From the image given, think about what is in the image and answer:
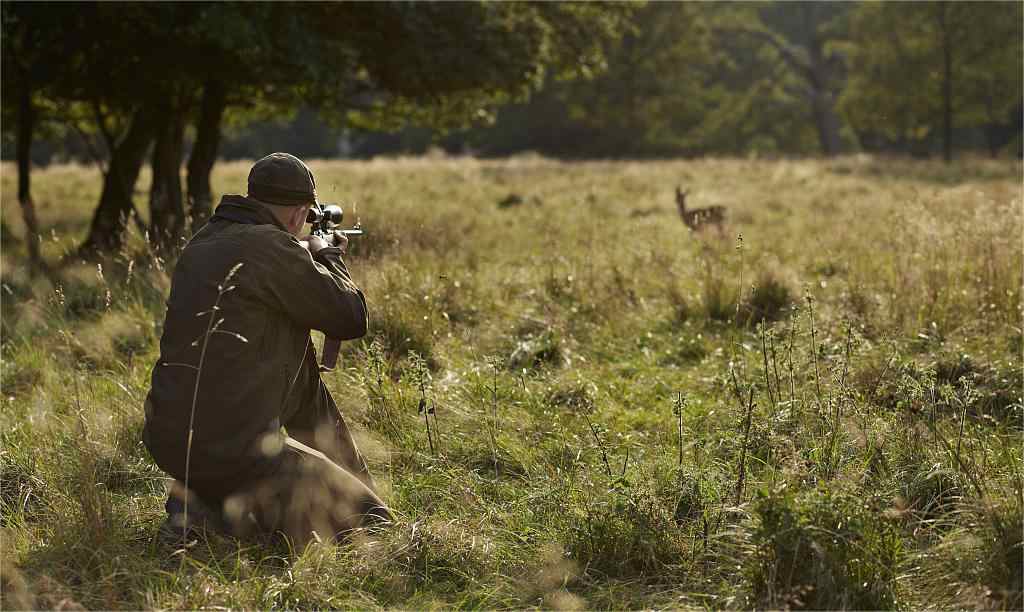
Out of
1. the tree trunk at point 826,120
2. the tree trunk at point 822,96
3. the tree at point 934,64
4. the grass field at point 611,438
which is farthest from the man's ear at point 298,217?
the tree trunk at point 822,96

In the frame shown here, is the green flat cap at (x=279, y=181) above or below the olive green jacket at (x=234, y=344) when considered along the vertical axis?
above

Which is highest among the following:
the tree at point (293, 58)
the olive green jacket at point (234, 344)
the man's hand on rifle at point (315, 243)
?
the tree at point (293, 58)

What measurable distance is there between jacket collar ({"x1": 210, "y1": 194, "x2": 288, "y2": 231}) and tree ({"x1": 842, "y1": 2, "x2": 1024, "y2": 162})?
3305cm

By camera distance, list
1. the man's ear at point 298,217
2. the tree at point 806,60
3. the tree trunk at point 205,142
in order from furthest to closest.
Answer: the tree at point 806,60
the tree trunk at point 205,142
the man's ear at point 298,217

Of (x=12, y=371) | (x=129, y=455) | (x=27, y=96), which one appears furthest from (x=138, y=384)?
(x=27, y=96)

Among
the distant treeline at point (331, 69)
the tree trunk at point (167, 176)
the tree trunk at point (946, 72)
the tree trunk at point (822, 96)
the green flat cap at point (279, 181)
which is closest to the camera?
the green flat cap at point (279, 181)

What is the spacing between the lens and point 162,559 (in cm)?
343

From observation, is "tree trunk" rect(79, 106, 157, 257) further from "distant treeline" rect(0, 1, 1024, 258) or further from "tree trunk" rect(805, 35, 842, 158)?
"tree trunk" rect(805, 35, 842, 158)

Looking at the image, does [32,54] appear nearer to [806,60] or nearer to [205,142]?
[205,142]

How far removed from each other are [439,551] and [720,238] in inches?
250

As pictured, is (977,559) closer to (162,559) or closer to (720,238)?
(162,559)

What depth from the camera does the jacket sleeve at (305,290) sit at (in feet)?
11.0

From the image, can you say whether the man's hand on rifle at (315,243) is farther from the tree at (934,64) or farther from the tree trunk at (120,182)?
the tree at (934,64)

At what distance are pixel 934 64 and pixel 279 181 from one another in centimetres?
3738
